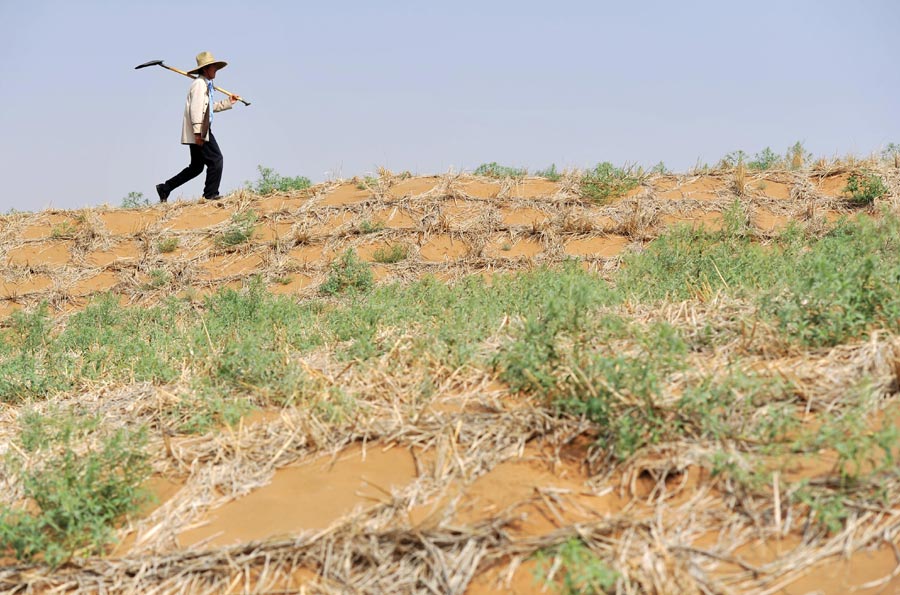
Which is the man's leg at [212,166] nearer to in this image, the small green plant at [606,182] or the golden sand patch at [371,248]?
the golden sand patch at [371,248]

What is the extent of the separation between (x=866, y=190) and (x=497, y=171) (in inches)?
200

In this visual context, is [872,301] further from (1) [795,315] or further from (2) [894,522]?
(2) [894,522]

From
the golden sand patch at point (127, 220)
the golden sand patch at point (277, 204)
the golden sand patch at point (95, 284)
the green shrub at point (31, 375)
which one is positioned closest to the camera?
the green shrub at point (31, 375)

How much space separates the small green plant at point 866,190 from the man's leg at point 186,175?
8.72 m

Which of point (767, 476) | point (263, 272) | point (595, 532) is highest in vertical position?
point (767, 476)

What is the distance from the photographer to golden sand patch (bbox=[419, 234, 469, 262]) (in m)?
10.6

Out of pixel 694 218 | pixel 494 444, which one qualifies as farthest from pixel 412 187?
pixel 494 444

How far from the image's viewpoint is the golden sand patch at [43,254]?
11875 mm

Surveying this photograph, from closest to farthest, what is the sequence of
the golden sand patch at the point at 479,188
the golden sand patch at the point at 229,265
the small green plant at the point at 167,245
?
the golden sand patch at the point at 229,265 → the small green plant at the point at 167,245 → the golden sand patch at the point at 479,188

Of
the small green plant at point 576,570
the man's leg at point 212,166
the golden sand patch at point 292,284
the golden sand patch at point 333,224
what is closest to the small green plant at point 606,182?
the golden sand patch at point 333,224

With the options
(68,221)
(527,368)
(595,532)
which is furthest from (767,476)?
(68,221)

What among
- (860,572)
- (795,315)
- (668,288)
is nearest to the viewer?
(860,572)

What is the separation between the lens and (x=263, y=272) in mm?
10680

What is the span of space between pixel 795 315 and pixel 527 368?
1242mm
